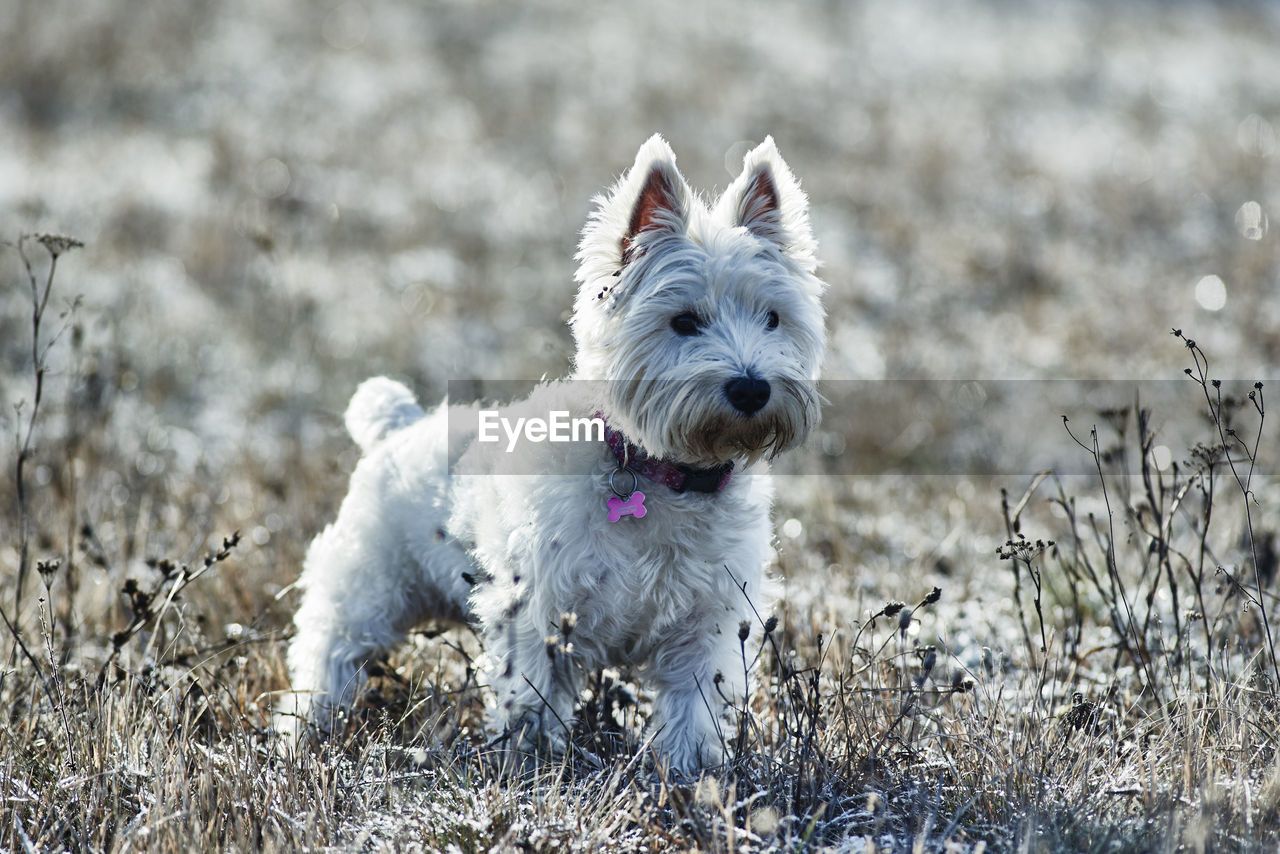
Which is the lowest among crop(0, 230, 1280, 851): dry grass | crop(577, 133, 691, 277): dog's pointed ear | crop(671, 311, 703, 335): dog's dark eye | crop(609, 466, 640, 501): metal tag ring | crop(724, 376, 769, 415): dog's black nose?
crop(0, 230, 1280, 851): dry grass

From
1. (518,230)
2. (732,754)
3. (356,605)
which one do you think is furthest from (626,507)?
(518,230)

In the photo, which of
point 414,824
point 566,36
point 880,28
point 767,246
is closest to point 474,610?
point 414,824

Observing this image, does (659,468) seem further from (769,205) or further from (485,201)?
(485,201)

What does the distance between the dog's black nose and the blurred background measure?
2403mm

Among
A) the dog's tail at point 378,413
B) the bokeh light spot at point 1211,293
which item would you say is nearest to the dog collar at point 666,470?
the dog's tail at point 378,413

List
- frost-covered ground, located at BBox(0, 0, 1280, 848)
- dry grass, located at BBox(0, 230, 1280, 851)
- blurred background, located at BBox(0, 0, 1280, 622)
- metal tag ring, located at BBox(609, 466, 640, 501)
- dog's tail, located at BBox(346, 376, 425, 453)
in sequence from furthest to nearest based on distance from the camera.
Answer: blurred background, located at BBox(0, 0, 1280, 622), frost-covered ground, located at BBox(0, 0, 1280, 848), dog's tail, located at BBox(346, 376, 425, 453), metal tag ring, located at BBox(609, 466, 640, 501), dry grass, located at BBox(0, 230, 1280, 851)

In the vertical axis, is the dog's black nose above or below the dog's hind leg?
above

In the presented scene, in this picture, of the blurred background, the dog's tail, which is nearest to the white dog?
the dog's tail

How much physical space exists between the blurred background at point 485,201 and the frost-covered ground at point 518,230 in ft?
0.22

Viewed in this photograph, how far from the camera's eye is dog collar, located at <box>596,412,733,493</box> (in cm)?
373

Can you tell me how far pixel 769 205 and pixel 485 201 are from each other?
41.8ft

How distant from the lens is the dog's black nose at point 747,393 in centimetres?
353

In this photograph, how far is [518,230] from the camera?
15172 mm

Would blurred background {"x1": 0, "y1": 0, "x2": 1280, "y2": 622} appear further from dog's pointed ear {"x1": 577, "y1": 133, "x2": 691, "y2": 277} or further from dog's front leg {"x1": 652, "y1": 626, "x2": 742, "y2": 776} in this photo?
dog's front leg {"x1": 652, "y1": 626, "x2": 742, "y2": 776}
